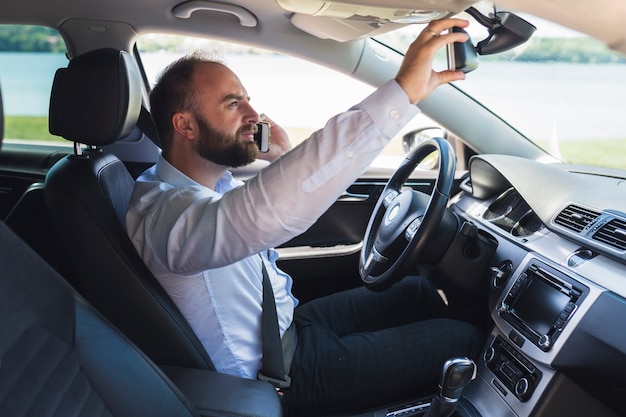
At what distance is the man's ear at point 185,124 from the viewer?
64.4 inches

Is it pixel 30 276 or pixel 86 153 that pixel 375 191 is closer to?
pixel 86 153

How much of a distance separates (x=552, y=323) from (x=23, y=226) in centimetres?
170

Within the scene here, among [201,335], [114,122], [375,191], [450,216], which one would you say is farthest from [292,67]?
[201,335]

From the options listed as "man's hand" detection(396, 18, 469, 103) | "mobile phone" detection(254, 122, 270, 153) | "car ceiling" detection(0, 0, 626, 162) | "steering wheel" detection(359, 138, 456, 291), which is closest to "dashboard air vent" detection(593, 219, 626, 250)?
"steering wheel" detection(359, 138, 456, 291)

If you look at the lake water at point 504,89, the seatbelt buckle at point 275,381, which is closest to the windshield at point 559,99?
the lake water at point 504,89

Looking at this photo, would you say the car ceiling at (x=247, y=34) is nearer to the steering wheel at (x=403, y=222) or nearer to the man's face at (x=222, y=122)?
the steering wheel at (x=403, y=222)

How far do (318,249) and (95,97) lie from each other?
1.42 meters

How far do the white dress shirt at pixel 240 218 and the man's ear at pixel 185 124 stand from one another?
0.36 feet

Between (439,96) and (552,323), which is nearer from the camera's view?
(552,323)

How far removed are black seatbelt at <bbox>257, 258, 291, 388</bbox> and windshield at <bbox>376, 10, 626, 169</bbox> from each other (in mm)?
1006

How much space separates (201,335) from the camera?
5.08 feet

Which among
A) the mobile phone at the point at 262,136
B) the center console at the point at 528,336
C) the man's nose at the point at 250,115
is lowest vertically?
the center console at the point at 528,336

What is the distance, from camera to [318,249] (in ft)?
8.87

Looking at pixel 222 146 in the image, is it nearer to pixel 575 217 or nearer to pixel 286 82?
pixel 575 217
